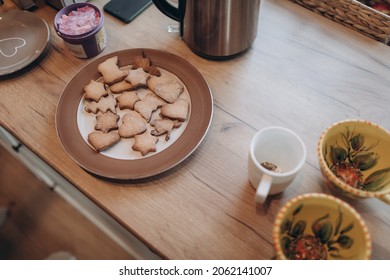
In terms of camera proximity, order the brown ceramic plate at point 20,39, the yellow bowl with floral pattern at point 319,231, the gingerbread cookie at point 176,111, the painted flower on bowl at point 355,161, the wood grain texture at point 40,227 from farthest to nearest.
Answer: the wood grain texture at point 40,227
the brown ceramic plate at point 20,39
the gingerbread cookie at point 176,111
the painted flower on bowl at point 355,161
the yellow bowl with floral pattern at point 319,231

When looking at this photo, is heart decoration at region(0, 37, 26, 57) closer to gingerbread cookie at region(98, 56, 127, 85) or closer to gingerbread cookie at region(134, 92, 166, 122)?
gingerbread cookie at region(98, 56, 127, 85)

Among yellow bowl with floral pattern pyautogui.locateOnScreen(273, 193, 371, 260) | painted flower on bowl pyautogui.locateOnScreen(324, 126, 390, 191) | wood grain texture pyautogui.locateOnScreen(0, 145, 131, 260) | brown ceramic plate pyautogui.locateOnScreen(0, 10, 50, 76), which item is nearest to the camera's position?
yellow bowl with floral pattern pyautogui.locateOnScreen(273, 193, 371, 260)

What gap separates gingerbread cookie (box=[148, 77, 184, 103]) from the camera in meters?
0.69

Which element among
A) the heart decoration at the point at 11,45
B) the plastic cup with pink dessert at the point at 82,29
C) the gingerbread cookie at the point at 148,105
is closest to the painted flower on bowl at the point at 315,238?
the gingerbread cookie at the point at 148,105

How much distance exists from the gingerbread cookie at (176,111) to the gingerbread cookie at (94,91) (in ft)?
0.42

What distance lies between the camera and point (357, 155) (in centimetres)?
58

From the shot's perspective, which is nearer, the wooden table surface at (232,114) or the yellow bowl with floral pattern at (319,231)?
the yellow bowl with floral pattern at (319,231)

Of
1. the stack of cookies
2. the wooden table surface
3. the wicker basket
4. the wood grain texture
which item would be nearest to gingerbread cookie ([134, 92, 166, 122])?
the stack of cookies

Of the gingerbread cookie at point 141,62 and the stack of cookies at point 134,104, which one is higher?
the gingerbread cookie at point 141,62

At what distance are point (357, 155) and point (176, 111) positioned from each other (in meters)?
0.33

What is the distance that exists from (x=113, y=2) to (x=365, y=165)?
68cm

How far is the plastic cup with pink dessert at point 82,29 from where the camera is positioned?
0.73m

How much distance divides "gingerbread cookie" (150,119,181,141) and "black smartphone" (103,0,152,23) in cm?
32

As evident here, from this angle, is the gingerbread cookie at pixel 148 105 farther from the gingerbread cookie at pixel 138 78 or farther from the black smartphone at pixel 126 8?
the black smartphone at pixel 126 8
